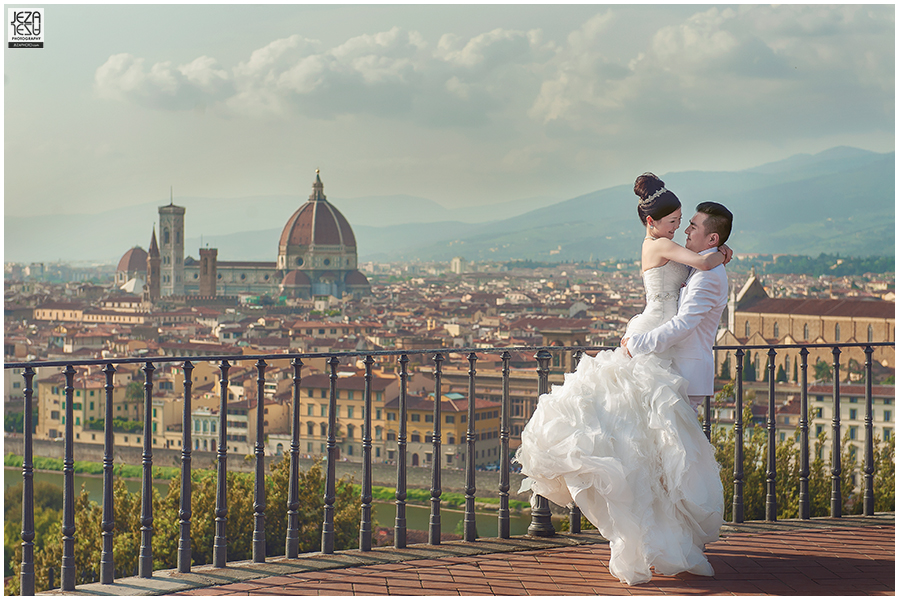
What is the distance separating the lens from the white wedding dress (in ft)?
8.41

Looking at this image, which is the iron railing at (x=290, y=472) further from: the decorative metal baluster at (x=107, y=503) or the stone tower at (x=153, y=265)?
the stone tower at (x=153, y=265)

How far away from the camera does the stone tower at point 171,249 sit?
378 feet

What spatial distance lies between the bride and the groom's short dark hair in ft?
0.20

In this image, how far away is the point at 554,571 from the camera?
2.87 metres

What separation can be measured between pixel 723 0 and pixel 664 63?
10538 millimetres

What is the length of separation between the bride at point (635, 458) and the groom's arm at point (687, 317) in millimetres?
39

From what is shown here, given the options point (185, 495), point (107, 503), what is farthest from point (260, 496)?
point (107, 503)

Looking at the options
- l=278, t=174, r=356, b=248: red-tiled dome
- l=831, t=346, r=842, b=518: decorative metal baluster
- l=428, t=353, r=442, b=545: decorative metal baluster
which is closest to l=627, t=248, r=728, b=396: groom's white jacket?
l=428, t=353, r=442, b=545: decorative metal baluster

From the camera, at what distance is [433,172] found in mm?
107875

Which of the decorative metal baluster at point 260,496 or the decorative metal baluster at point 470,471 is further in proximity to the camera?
the decorative metal baluster at point 470,471

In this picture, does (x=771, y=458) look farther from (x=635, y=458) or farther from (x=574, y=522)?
(x=635, y=458)

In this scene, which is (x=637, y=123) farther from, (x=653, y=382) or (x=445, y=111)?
(x=653, y=382)

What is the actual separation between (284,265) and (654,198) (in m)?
119

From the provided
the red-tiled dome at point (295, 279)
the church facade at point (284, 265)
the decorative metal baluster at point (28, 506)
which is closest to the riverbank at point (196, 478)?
the decorative metal baluster at point (28, 506)
